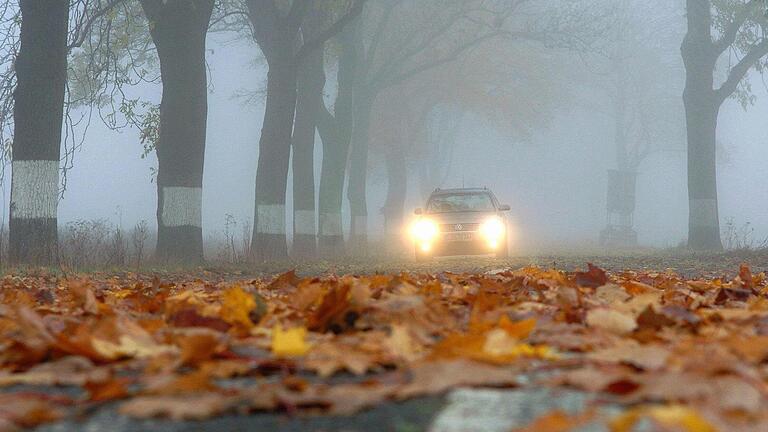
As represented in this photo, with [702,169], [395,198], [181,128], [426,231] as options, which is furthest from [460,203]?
[395,198]

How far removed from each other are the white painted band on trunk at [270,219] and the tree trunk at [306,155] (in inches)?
78.2

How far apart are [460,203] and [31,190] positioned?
9607mm

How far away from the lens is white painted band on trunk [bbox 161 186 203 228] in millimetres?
14406

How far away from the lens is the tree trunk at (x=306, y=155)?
21.9 m

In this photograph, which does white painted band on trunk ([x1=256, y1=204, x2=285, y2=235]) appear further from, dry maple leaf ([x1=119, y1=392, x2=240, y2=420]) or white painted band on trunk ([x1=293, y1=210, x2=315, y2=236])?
dry maple leaf ([x1=119, y1=392, x2=240, y2=420])

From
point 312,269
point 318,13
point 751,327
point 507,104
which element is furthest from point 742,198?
point 751,327

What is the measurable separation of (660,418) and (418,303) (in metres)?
1.55

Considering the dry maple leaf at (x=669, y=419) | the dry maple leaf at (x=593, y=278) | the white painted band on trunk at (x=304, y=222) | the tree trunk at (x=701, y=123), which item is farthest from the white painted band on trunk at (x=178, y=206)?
the tree trunk at (x=701, y=123)

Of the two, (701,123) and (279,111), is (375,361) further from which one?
(701,123)

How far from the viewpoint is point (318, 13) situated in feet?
73.8

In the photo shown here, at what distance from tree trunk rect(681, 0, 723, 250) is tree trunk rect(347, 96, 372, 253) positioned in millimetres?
10308

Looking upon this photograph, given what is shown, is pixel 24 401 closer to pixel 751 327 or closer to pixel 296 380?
pixel 296 380

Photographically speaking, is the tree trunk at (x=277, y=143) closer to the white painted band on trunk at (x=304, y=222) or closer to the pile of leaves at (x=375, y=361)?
the white painted band on trunk at (x=304, y=222)

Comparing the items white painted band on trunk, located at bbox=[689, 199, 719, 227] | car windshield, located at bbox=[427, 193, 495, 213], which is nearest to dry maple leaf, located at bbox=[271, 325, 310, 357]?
car windshield, located at bbox=[427, 193, 495, 213]
